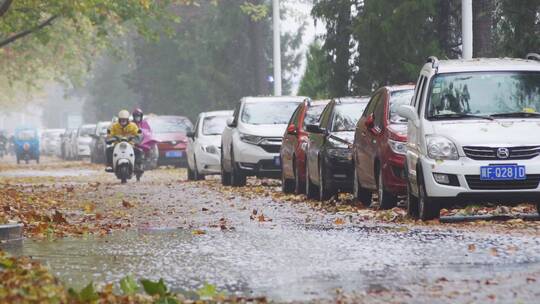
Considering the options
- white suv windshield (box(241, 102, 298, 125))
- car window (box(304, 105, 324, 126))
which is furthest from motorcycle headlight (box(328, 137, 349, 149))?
white suv windshield (box(241, 102, 298, 125))

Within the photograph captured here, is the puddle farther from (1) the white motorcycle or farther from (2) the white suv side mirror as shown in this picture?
(1) the white motorcycle

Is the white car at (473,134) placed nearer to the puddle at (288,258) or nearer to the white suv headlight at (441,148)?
the white suv headlight at (441,148)

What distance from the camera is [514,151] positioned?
14.7 m

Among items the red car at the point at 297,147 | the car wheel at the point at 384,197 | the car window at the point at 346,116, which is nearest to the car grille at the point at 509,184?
the car wheel at the point at 384,197

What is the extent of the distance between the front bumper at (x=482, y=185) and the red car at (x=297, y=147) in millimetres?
8296

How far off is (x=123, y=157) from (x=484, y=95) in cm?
1658

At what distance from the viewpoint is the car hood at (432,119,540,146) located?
48.2ft

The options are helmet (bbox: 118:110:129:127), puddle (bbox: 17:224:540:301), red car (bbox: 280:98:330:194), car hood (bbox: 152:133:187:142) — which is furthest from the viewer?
car hood (bbox: 152:133:187:142)

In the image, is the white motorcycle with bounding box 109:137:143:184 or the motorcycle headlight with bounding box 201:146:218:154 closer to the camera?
the white motorcycle with bounding box 109:137:143:184

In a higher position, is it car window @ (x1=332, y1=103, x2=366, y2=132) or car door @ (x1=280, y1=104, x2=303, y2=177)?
car window @ (x1=332, y1=103, x2=366, y2=132)

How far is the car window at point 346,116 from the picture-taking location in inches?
838

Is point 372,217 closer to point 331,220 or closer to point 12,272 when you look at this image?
point 331,220

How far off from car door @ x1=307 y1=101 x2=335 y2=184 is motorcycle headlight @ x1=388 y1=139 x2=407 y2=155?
339 centimetres

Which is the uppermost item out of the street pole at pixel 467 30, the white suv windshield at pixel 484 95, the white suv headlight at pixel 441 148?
the street pole at pixel 467 30
